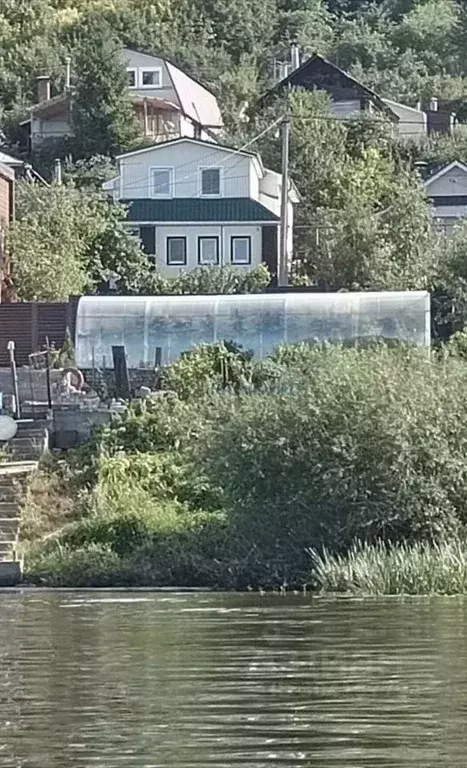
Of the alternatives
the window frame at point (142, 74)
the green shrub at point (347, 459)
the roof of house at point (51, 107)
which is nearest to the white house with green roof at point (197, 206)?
the roof of house at point (51, 107)

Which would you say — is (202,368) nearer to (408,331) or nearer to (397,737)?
(408,331)

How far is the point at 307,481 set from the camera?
29.1 metres

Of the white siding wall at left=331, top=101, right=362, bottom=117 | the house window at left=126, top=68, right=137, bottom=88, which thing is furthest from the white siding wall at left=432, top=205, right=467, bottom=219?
the house window at left=126, top=68, right=137, bottom=88

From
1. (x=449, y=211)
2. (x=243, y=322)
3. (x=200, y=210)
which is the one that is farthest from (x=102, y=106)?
(x=243, y=322)

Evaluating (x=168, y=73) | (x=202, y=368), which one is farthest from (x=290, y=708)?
(x=168, y=73)

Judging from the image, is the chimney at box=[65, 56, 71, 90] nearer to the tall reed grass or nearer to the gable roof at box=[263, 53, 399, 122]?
the gable roof at box=[263, 53, 399, 122]

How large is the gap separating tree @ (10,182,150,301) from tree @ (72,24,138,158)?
1575 cm

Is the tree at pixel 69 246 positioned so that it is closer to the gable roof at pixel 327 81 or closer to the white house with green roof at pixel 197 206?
the white house with green roof at pixel 197 206

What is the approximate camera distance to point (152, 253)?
2606 inches

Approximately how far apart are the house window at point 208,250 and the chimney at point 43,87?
23.2 meters

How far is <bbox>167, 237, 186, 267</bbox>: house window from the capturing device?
66.2 metres

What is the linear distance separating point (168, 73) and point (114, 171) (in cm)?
1244

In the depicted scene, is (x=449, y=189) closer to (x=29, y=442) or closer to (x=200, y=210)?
(x=200, y=210)

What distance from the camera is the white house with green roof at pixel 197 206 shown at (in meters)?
65.9
